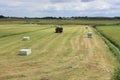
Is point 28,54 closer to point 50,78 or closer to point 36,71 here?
point 36,71

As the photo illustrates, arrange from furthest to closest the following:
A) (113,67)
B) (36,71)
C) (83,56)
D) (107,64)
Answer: (83,56) → (107,64) → (113,67) → (36,71)

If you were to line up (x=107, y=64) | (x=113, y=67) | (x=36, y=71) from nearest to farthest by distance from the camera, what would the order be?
1. (x=36, y=71)
2. (x=113, y=67)
3. (x=107, y=64)

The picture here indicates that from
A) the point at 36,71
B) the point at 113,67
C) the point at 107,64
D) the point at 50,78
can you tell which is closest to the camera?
the point at 50,78

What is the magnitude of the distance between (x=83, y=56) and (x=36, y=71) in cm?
744

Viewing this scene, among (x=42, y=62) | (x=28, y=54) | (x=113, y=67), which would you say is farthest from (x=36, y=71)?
(x=28, y=54)

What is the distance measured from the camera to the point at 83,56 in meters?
24.2

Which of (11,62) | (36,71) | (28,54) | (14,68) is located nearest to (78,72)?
(36,71)

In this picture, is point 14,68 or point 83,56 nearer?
point 14,68

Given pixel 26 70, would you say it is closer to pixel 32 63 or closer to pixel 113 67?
pixel 32 63

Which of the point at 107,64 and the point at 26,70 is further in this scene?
the point at 107,64

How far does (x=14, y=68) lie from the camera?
18469 mm

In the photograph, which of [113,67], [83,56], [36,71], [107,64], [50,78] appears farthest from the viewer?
[83,56]

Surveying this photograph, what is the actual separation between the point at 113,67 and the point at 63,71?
350cm

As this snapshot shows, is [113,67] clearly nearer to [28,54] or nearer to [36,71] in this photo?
[36,71]
